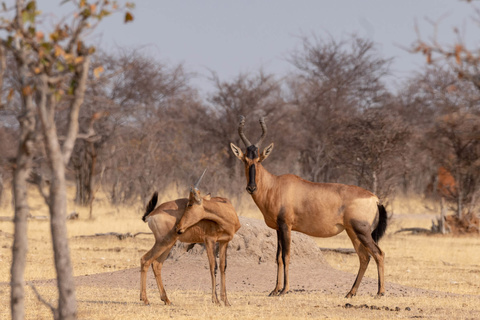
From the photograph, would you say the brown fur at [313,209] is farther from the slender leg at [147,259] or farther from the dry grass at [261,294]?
the slender leg at [147,259]

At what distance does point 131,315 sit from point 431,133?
1750 cm

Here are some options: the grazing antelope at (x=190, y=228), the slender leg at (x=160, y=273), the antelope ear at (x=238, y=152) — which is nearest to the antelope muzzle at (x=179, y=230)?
the grazing antelope at (x=190, y=228)

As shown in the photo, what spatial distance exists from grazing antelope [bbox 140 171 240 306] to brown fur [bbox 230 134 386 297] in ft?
4.58

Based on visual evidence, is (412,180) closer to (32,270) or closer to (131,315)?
(32,270)

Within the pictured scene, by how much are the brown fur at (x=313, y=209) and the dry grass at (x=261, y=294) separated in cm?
80

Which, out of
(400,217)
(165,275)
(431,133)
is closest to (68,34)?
(165,275)

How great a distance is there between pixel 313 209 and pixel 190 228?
2.27m

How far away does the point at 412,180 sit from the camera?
35.2 meters

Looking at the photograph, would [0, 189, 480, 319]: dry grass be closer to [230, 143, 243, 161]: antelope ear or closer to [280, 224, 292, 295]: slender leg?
[280, 224, 292, 295]: slender leg

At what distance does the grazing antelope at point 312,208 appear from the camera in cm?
985

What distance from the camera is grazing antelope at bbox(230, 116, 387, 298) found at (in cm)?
985

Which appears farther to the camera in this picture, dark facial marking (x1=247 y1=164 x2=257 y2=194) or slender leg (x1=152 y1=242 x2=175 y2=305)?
dark facial marking (x1=247 y1=164 x2=257 y2=194)

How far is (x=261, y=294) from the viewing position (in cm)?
977

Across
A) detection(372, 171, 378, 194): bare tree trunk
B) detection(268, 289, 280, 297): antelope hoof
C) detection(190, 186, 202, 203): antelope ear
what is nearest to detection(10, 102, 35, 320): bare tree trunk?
detection(190, 186, 202, 203): antelope ear
